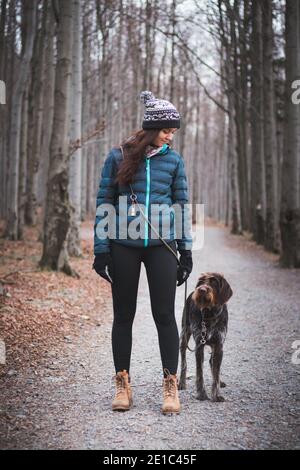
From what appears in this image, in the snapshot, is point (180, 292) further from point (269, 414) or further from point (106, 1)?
point (106, 1)

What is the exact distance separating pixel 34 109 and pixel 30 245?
8690 millimetres

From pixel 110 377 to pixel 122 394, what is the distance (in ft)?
3.18

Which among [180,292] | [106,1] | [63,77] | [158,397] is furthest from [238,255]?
[158,397]

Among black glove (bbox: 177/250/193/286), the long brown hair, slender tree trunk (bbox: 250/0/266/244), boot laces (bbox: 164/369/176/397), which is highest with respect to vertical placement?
slender tree trunk (bbox: 250/0/266/244)

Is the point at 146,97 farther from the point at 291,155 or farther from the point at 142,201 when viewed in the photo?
the point at 291,155

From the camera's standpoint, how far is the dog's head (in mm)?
4113

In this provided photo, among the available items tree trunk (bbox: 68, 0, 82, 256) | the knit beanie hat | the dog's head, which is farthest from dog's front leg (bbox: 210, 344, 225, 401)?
tree trunk (bbox: 68, 0, 82, 256)

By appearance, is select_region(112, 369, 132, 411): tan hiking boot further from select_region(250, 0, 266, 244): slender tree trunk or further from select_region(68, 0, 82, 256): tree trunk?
select_region(250, 0, 266, 244): slender tree trunk

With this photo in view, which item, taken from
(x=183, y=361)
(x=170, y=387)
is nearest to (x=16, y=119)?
(x=183, y=361)

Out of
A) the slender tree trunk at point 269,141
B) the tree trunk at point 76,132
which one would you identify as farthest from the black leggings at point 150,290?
the slender tree trunk at point 269,141

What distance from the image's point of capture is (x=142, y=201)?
13.1 feet

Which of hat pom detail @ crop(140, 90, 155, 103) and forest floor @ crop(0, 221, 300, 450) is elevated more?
hat pom detail @ crop(140, 90, 155, 103)

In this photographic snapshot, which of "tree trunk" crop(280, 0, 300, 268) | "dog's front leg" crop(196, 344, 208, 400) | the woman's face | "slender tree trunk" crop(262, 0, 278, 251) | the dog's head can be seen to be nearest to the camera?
the woman's face
